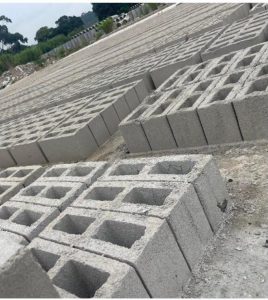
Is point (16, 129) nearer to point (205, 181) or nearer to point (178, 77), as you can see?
point (178, 77)

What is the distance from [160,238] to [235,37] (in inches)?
235

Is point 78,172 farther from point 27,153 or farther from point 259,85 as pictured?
point 27,153

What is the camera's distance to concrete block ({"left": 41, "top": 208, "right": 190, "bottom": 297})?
9.01 feet

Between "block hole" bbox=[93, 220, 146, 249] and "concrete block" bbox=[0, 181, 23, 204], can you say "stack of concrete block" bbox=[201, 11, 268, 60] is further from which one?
"block hole" bbox=[93, 220, 146, 249]

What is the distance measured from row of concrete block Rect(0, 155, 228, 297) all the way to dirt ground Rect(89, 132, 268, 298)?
0.10 metres

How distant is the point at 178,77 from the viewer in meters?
6.92

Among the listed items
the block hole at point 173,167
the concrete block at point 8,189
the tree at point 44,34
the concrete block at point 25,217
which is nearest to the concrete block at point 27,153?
the concrete block at point 8,189

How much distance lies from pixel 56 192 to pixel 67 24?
6873 cm

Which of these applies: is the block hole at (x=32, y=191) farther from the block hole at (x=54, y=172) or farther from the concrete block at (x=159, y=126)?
the concrete block at (x=159, y=126)

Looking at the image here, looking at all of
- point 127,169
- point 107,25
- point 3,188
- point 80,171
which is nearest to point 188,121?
point 127,169

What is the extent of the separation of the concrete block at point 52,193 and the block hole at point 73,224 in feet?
0.96

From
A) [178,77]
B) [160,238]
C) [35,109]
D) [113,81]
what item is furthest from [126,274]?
[35,109]

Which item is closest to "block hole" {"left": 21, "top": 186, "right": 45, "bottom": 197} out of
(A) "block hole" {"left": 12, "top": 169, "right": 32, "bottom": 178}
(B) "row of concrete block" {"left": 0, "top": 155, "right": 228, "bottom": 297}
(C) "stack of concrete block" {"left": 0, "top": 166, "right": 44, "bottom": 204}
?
(B) "row of concrete block" {"left": 0, "top": 155, "right": 228, "bottom": 297}

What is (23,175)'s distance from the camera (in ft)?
19.5
